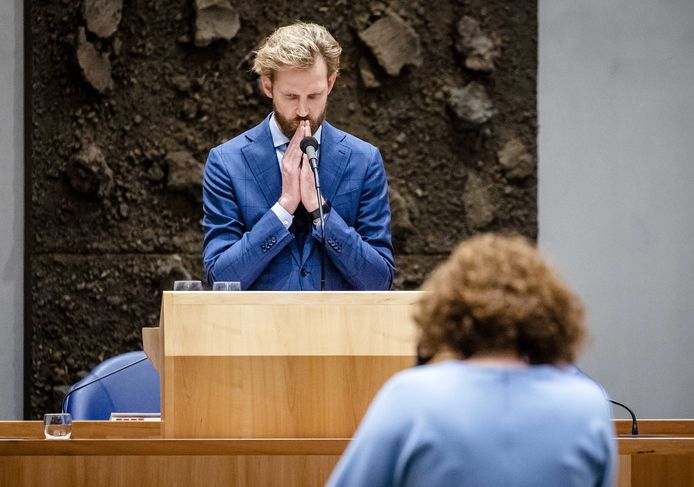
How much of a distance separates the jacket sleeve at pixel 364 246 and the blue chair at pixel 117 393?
902mm

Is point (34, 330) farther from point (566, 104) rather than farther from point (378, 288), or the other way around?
point (566, 104)

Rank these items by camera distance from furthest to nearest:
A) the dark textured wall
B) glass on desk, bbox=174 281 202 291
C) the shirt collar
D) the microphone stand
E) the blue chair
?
1. the dark textured wall
2. the blue chair
3. the shirt collar
4. the microphone stand
5. glass on desk, bbox=174 281 202 291

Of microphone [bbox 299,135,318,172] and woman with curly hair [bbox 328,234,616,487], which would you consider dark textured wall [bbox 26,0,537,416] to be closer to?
microphone [bbox 299,135,318,172]

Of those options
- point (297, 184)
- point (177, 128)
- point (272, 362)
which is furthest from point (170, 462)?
point (177, 128)

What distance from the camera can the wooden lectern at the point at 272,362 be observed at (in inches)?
91.7

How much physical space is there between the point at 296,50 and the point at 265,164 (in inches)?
13.9

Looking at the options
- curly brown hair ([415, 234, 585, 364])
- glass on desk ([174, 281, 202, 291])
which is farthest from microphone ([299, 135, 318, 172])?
curly brown hair ([415, 234, 585, 364])

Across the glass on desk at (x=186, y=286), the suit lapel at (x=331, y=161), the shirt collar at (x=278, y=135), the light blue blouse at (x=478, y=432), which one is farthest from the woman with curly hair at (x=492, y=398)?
the shirt collar at (x=278, y=135)

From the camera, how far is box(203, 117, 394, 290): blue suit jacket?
9.68ft

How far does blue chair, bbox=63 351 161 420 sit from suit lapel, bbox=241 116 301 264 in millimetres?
762

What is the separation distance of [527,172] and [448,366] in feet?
11.0

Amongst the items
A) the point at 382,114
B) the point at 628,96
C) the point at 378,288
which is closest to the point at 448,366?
the point at 378,288

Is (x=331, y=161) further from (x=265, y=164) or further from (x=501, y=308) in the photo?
(x=501, y=308)

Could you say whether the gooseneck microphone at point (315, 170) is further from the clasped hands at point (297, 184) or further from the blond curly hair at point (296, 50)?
the blond curly hair at point (296, 50)
